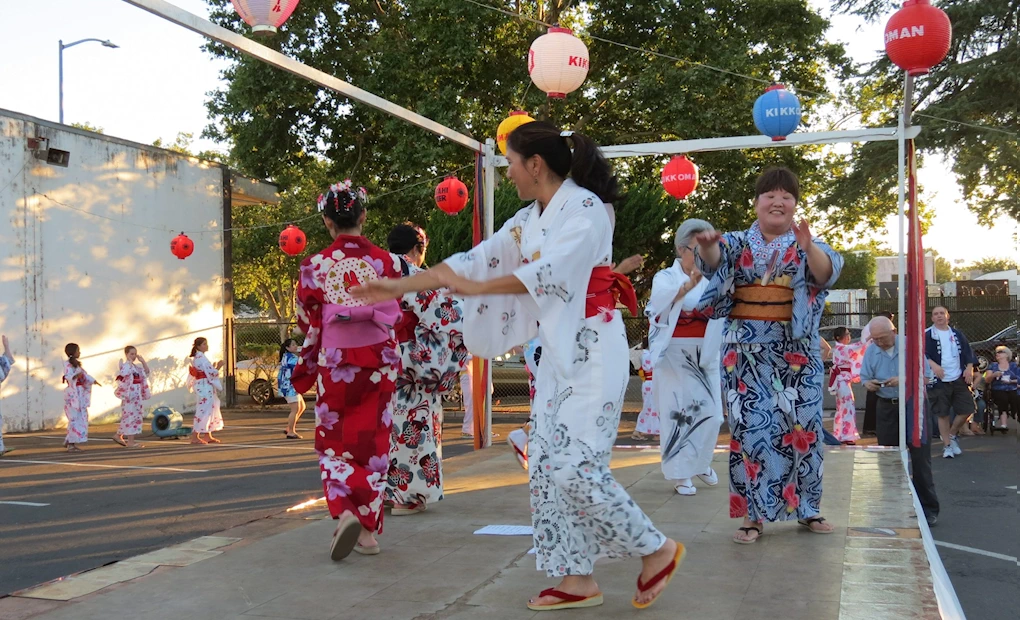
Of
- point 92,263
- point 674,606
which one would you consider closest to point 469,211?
point 92,263

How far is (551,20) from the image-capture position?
20.3m

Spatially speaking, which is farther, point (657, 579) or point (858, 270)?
point (858, 270)

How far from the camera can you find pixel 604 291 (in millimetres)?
3639

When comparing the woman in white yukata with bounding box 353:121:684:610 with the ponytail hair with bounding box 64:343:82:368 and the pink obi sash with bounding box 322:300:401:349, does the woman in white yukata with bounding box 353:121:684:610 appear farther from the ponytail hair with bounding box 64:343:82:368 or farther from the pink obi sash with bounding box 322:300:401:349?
the ponytail hair with bounding box 64:343:82:368

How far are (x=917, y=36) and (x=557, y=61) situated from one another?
2618 millimetres

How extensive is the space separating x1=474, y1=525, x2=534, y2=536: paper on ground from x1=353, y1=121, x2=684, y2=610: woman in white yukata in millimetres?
1204

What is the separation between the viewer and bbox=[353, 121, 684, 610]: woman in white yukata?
3471 mm

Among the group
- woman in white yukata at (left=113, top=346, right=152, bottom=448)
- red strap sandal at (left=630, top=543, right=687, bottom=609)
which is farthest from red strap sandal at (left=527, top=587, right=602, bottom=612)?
woman in white yukata at (left=113, top=346, right=152, bottom=448)

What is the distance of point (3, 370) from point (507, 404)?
910cm

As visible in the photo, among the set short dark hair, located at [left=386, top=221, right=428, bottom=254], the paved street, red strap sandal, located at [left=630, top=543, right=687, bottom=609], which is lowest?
the paved street

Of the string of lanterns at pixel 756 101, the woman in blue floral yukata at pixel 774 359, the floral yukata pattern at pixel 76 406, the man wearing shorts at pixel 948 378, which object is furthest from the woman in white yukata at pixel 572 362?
the floral yukata pattern at pixel 76 406

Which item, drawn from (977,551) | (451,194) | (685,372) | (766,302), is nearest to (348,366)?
(766,302)

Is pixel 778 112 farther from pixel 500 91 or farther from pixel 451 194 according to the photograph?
pixel 500 91

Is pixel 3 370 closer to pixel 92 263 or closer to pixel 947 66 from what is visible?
pixel 92 263
